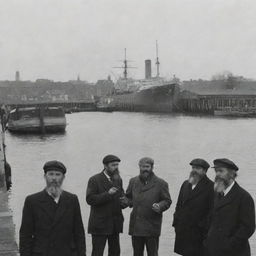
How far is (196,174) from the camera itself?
7.30 meters

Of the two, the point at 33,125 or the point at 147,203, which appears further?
the point at 33,125

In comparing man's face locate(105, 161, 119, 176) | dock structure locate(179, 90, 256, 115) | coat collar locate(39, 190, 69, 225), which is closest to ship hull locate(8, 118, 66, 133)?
man's face locate(105, 161, 119, 176)

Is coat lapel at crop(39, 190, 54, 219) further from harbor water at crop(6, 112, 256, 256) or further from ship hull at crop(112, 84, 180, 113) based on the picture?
ship hull at crop(112, 84, 180, 113)

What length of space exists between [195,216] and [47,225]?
7.80 feet

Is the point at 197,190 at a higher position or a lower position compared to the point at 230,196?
lower

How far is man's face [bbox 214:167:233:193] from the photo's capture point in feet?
20.3

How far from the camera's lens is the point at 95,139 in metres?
51.6

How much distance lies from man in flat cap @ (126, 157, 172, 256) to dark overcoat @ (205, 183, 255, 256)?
1.73 meters

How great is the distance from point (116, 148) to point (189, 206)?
35.3 metres

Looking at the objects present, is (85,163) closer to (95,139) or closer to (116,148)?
(116,148)

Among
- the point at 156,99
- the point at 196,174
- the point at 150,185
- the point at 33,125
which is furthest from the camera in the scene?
the point at 156,99

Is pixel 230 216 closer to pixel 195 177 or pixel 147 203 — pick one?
pixel 195 177

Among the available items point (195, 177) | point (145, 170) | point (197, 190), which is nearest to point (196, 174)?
point (195, 177)

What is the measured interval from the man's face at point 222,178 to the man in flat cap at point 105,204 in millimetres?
1914
